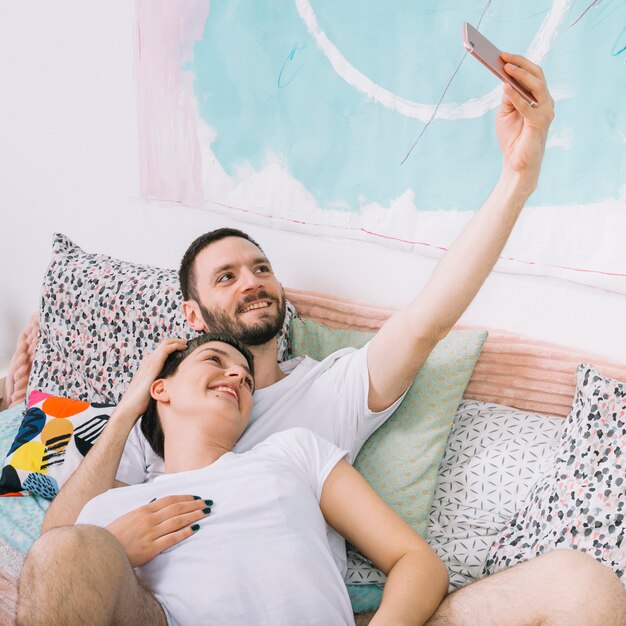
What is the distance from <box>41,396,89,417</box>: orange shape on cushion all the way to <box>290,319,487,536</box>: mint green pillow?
0.74m

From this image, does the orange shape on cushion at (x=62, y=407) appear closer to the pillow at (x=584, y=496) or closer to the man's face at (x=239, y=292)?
the man's face at (x=239, y=292)

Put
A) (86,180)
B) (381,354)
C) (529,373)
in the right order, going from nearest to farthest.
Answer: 1. (381,354)
2. (529,373)
3. (86,180)

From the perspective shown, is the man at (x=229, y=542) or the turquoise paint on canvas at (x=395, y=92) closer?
the man at (x=229, y=542)

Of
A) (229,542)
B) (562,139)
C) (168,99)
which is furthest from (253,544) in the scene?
(168,99)

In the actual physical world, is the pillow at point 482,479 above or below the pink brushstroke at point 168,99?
below

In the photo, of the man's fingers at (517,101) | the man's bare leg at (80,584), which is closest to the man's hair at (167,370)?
the man's bare leg at (80,584)

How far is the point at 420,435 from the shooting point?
1.54 metres

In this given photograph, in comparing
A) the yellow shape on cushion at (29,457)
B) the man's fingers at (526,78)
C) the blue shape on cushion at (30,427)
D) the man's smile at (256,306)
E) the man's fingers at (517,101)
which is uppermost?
the man's fingers at (526,78)

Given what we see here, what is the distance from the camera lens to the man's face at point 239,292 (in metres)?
1.67

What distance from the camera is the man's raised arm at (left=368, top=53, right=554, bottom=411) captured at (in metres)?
1.25

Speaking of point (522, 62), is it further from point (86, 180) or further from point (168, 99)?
point (86, 180)

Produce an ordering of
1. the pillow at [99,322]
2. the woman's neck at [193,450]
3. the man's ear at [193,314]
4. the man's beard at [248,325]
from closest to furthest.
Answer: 1. the woman's neck at [193,450]
2. the man's beard at [248,325]
3. the man's ear at [193,314]
4. the pillow at [99,322]

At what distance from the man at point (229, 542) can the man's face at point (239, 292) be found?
0.22 meters

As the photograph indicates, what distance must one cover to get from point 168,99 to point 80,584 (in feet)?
5.23
